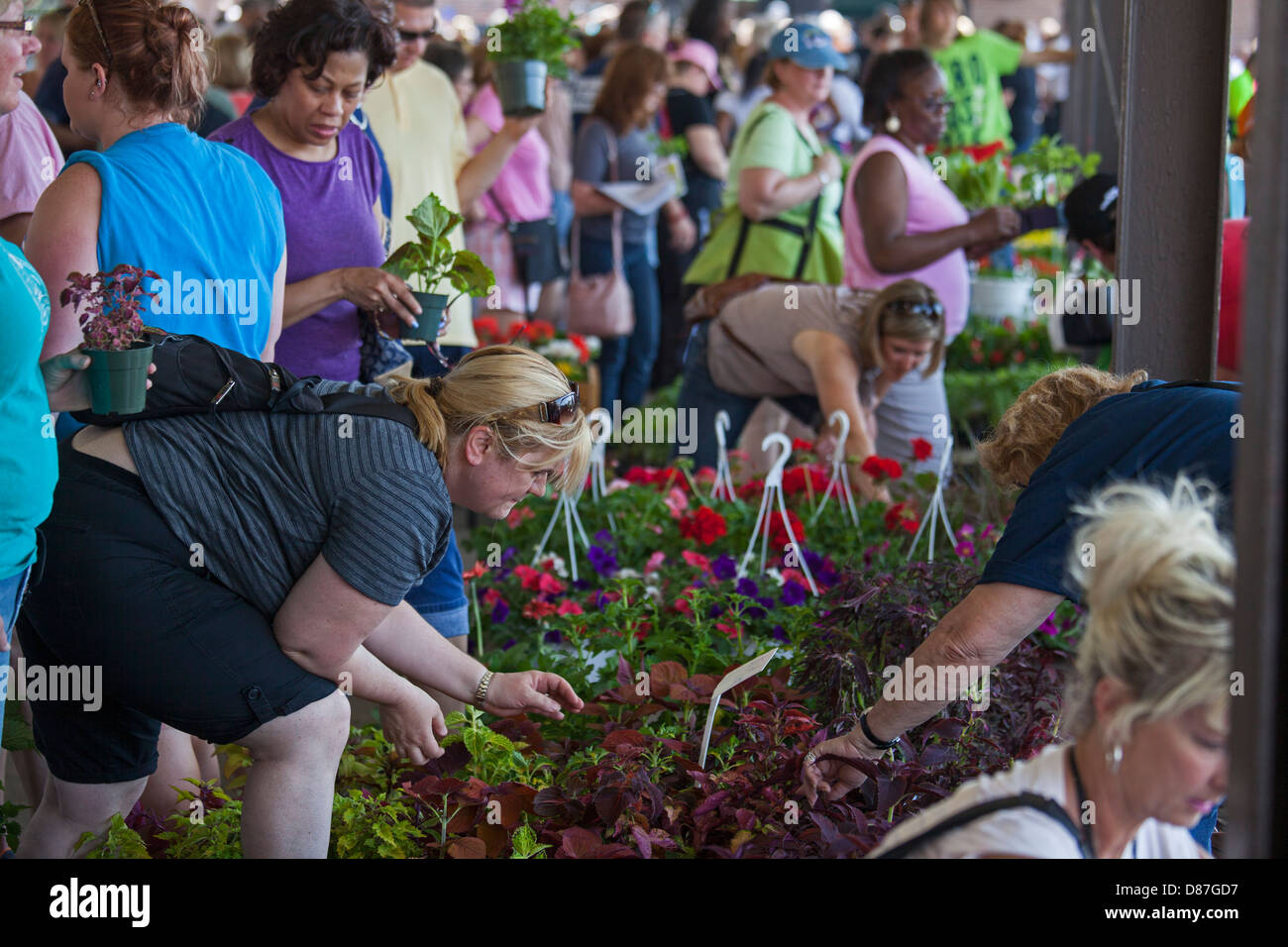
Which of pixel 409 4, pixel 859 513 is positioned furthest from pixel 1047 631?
pixel 409 4

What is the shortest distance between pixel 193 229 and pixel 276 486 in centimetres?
61

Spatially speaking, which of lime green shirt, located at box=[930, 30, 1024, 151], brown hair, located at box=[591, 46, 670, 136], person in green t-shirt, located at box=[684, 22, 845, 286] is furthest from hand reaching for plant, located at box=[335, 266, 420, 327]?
lime green shirt, located at box=[930, 30, 1024, 151]

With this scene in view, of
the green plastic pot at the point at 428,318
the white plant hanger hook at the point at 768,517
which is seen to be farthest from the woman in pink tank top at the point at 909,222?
the green plastic pot at the point at 428,318

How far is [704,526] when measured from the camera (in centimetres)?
373

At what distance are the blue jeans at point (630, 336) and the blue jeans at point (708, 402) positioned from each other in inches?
66.9

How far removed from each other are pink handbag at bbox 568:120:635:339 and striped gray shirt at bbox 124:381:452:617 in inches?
169

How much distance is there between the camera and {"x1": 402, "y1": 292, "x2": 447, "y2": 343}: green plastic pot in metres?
2.99

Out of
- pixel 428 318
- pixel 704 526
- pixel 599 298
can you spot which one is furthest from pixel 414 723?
pixel 599 298

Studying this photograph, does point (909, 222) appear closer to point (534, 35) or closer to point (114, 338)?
point (534, 35)

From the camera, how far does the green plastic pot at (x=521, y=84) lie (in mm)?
4086
